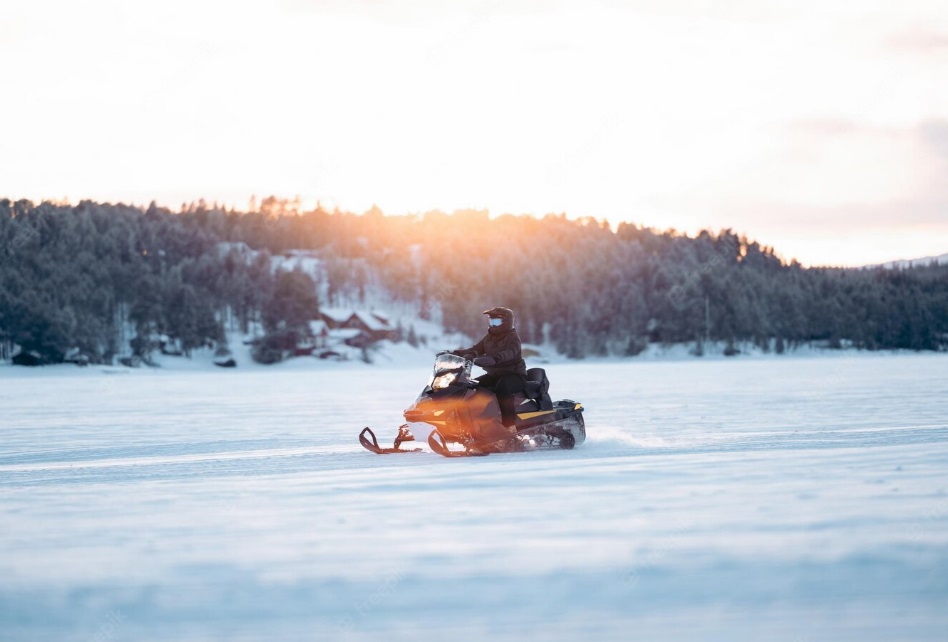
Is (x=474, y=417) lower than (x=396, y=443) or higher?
higher

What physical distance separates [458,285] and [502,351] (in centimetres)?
12503

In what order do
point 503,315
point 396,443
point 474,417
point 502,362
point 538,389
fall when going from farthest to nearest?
point 538,389
point 396,443
point 503,315
point 502,362
point 474,417

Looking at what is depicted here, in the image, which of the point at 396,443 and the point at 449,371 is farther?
the point at 396,443

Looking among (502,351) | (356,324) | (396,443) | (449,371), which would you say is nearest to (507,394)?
(502,351)

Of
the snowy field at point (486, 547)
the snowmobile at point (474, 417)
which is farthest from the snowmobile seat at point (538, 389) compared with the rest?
the snowy field at point (486, 547)

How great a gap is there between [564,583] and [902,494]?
330cm

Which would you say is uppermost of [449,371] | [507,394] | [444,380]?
[449,371]

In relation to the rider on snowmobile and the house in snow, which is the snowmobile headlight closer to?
the rider on snowmobile

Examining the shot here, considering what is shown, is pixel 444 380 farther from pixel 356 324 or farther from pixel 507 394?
pixel 356 324

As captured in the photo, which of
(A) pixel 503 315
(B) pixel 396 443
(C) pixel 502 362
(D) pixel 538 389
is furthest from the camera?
(D) pixel 538 389

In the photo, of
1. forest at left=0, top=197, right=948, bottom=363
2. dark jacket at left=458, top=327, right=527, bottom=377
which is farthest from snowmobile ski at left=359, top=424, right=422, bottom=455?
forest at left=0, top=197, right=948, bottom=363

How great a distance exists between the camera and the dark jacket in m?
11.0

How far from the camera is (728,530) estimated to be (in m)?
5.75

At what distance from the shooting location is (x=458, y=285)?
13588 cm
